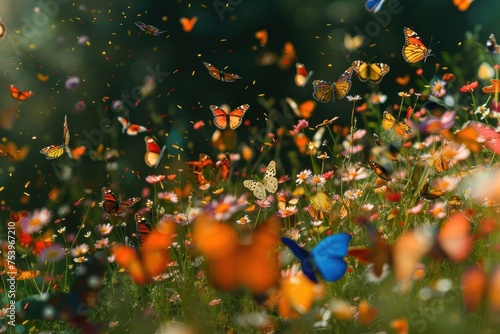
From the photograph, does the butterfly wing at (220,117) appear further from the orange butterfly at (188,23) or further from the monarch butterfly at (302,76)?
the orange butterfly at (188,23)

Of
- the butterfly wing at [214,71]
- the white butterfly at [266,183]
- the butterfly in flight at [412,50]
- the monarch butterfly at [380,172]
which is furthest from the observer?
the butterfly wing at [214,71]

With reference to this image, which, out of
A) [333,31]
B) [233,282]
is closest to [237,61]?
[333,31]

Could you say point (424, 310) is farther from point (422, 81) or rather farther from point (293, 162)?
Answer: point (422, 81)

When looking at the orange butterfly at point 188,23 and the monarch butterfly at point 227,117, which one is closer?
the monarch butterfly at point 227,117

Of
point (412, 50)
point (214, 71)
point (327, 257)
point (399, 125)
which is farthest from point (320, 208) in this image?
point (214, 71)

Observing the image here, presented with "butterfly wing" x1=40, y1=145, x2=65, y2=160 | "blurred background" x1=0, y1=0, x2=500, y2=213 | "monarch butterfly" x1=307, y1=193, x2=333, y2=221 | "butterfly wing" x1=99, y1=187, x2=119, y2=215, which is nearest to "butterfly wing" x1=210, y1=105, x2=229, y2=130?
"blurred background" x1=0, y1=0, x2=500, y2=213

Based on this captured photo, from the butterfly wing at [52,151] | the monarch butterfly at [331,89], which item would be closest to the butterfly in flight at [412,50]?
the monarch butterfly at [331,89]
